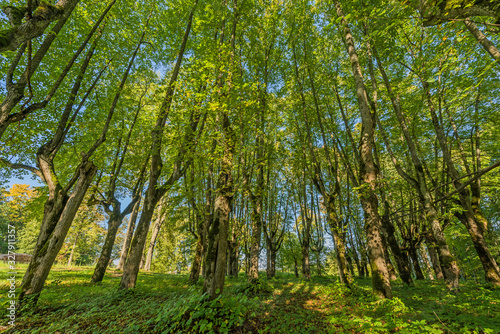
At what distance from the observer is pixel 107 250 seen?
9586 mm

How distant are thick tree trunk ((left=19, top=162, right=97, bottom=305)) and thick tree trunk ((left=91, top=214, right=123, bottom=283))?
13.0 feet

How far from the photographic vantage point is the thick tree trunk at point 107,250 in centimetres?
896

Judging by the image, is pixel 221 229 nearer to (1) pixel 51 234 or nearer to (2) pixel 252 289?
(2) pixel 252 289

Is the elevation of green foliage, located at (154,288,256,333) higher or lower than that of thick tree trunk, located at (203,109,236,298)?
lower

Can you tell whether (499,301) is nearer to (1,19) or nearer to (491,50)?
(491,50)

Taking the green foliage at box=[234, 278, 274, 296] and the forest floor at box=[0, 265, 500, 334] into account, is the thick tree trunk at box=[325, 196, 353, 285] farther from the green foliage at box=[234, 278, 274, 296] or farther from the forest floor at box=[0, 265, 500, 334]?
the green foliage at box=[234, 278, 274, 296]

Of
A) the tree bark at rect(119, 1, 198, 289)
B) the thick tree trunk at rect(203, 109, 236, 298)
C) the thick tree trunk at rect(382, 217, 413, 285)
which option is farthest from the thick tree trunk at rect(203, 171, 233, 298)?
the thick tree trunk at rect(382, 217, 413, 285)

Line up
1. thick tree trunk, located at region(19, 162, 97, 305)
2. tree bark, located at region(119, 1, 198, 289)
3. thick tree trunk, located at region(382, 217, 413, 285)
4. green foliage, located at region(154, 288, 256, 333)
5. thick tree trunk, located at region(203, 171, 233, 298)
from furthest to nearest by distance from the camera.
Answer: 1. thick tree trunk, located at region(382, 217, 413, 285)
2. tree bark, located at region(119, 1, 198, 289)
3. thick tree trunk, located at region(19, 162, 97, 305)
4. thick tree trunk, located at region(203, 171, 233, 298)
5. green foliage, located at region(154, 288, 256, 333)

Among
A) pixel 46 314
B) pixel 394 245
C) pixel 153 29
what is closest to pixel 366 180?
pixel 394 245

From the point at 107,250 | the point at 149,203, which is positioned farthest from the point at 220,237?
the point at 107,250

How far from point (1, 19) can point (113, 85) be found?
162 inches

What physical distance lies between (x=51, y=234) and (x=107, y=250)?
439 cm

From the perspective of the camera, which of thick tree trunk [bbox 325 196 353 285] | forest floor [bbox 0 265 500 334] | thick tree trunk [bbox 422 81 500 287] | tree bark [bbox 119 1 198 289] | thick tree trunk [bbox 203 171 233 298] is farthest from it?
thick tree trunk [bbox 422 81 500 287]

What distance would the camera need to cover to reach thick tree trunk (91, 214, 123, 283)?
29.4 ft
